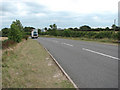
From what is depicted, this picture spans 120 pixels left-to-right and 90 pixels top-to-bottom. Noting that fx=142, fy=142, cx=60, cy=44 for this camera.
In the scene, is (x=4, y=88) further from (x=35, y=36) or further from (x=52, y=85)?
(x=35, y=36)

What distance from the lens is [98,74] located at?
5.91m

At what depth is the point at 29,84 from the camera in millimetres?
5066

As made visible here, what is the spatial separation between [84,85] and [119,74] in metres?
1.91

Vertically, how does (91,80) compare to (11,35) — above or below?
below

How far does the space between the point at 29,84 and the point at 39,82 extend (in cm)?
37

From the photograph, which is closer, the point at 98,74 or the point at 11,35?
the point at 98,74

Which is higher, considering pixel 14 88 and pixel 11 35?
pixel 11 35

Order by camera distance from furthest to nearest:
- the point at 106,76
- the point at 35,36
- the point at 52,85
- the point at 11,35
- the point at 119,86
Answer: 1. the point at 35,36
2. the point at 11,35
3. the point at 106,76
4. the point at 52,85
5. the point at 119,86

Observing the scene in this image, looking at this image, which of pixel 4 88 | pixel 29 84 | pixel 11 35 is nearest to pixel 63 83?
pixel 29 84

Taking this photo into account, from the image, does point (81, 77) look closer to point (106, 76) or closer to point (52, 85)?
point (106, 76)

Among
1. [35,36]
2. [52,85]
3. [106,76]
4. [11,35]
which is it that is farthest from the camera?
[35,36]

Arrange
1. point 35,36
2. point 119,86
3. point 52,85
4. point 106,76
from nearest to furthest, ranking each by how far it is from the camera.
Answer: point 119,86, point 52,85, point 106,76, point 35,36

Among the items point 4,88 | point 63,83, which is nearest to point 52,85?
point 63,83

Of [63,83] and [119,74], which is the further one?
[119,74]
